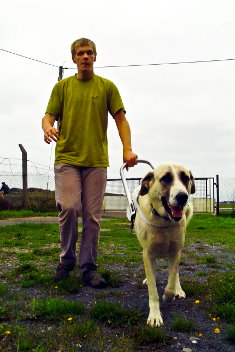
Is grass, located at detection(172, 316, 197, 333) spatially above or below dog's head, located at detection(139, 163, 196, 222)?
below

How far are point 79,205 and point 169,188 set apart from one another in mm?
1430

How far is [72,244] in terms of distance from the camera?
459cm

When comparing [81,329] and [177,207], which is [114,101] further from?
[81,329]

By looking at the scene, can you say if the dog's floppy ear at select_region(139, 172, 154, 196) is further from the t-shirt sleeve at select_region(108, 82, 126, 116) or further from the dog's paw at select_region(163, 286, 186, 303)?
the t-shirt sleeve at select_region(108, 82, 126, 116)

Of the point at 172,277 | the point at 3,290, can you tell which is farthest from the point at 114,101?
the point at 3,290

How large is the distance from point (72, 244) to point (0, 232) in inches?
239

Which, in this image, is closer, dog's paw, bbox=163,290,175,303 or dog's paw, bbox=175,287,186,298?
dog's paw, bbox=163,290,175,303

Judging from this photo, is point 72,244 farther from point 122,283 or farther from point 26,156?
point 26,156

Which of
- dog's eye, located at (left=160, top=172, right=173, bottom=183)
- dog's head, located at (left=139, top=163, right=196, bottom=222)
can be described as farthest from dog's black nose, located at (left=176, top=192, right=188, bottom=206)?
dog's eye, located at (left=160, top=172, right=173, bottom=183)

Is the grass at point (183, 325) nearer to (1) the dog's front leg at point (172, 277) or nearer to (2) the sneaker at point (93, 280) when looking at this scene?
(1) the dog's front leg at point (172, 277)

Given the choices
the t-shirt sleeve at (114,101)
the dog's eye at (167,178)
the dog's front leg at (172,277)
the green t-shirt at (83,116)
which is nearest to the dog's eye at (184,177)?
the dog's eye at (167,178)

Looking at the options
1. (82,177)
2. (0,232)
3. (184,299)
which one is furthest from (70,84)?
(0,232)

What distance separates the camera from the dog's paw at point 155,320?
313 cm

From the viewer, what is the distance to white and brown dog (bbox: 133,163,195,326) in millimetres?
A: 3385
